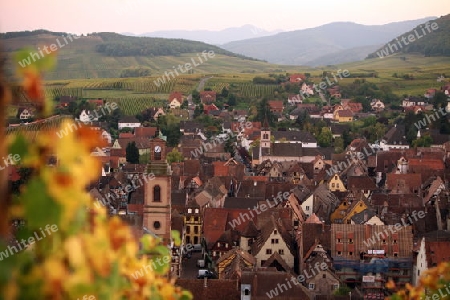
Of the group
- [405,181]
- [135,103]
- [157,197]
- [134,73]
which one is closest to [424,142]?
[405,181]

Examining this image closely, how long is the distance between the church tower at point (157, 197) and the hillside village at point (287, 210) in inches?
1.8

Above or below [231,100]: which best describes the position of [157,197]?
above

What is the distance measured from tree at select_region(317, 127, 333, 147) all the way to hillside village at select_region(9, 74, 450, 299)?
9.30ft

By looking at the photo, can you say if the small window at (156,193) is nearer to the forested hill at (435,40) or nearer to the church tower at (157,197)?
the church tower at (157,197)

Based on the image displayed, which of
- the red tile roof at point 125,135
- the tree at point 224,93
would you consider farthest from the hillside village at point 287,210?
the tree at point 224,93

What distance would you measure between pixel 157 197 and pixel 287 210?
41.4ft

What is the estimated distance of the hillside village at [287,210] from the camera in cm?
2883

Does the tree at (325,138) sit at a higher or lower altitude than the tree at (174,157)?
lower

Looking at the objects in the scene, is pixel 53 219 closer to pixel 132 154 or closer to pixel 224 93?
pixel 132 154

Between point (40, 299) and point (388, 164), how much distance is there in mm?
61948

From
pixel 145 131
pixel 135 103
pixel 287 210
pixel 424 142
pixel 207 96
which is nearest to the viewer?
pixel 287 210

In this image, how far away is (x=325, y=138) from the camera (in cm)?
8550

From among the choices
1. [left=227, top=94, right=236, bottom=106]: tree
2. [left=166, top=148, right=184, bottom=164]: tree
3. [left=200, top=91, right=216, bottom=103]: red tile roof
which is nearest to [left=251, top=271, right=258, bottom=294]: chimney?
[left=166, top=148, right=184, bottom=164]: tree

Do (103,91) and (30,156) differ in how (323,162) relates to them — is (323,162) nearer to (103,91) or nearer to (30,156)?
(30,156)
